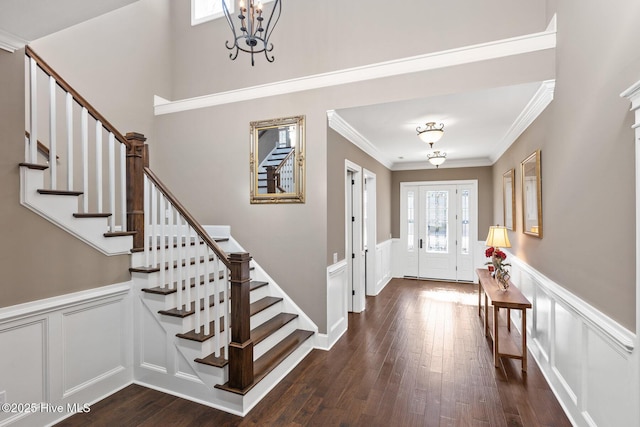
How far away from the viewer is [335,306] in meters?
3.77

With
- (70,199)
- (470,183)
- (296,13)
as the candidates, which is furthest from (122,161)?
(470,183)

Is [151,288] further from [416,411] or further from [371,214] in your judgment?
[371,214]

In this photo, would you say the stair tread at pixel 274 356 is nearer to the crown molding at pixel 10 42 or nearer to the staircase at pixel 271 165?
the staircase at pixel 271 165

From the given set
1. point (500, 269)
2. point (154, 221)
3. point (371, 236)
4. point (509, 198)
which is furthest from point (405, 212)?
point (154, 221)

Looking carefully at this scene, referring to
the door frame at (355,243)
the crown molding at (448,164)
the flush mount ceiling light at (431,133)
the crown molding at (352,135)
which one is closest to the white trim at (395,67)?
the crown molding at (352,135)

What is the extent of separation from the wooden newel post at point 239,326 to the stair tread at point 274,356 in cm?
5

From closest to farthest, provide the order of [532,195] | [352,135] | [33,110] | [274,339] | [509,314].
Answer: [33,110], [274,339], [509,314], [532,195], [352,135]

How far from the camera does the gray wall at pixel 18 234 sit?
6.75ft

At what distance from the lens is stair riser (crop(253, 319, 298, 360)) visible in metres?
2.89

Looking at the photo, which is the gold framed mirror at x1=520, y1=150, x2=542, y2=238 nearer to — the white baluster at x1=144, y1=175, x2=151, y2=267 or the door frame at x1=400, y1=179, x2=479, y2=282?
the door frame at x1=400, y1=179, x2=479, y2=282

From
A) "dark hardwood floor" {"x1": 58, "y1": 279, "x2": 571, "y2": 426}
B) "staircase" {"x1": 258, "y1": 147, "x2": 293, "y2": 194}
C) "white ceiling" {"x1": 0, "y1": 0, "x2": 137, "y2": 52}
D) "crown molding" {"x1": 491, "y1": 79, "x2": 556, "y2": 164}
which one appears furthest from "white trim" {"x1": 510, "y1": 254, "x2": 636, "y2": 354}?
"white ceiling" {"x1": 0, "y1": 0, "x2": 137, "y2": 52}

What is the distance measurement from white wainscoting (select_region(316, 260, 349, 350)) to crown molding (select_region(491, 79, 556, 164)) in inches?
107

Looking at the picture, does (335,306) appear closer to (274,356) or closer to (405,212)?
(274,356)

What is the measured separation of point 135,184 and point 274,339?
204 centimetres
